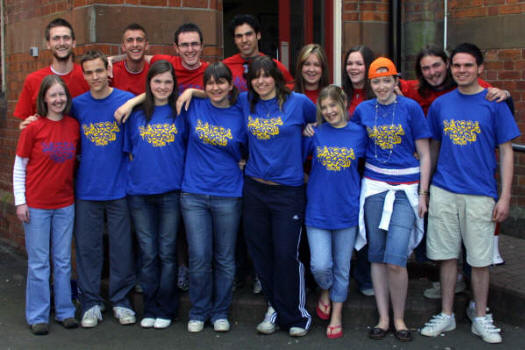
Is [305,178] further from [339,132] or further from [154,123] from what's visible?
[154,123]

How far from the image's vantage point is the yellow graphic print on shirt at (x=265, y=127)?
170 inches

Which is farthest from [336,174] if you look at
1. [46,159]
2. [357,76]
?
[46,159]

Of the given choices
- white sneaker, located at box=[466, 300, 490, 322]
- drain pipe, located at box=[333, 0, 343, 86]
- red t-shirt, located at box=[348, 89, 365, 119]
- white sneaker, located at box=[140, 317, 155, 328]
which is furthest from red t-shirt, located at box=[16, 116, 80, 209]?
drain pipe, located at box=[333, 0, 343, 86]

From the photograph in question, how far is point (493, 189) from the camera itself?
14.0 feet

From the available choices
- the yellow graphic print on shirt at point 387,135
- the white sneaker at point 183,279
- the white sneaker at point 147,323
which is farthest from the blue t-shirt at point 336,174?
the white sneaker at point 147,323

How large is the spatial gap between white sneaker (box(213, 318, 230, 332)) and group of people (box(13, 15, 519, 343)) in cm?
1

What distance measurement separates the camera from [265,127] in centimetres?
433

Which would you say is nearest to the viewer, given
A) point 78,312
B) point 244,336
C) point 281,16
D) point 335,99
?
point 335,99

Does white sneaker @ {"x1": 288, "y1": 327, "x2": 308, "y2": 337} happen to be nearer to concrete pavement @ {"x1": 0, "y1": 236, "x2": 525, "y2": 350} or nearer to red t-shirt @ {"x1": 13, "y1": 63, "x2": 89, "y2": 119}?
concrete pavement @ {"x1": 0, "y1": 236, "x2": 525, "y2": 350}

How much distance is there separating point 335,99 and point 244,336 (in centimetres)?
179

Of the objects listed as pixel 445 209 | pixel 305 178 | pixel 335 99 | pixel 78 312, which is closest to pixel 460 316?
pixel 445 209

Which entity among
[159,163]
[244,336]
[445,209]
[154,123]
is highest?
[154,123]

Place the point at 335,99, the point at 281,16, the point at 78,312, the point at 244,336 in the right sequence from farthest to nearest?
the point at 281,16 < the point at 78,312 < the point at 244,336 < the point at 335,99

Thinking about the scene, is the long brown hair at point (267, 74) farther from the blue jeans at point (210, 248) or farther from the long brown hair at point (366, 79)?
the blue jeans at point (210, 248)
